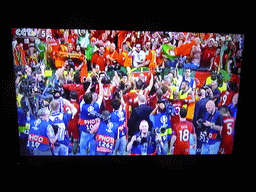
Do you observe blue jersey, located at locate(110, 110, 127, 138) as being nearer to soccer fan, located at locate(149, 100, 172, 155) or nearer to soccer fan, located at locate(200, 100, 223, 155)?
soccer fan, located at locate(149, 100, 172, 155)

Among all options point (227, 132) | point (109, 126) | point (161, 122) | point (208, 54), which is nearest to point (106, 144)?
point (109, 126)

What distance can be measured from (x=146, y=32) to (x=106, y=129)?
1184mm

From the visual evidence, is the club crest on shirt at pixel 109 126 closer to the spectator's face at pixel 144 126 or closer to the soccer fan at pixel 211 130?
the spectator's face at pixel 144 126

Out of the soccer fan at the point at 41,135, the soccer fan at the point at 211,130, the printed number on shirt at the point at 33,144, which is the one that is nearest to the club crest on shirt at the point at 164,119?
the soccer fan at the point at 211,130

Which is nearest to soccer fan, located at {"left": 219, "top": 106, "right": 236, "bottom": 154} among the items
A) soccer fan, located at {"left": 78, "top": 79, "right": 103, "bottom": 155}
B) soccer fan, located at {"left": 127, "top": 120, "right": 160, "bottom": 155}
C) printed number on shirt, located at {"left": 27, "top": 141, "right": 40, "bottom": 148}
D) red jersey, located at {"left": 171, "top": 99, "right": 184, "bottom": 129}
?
red jersey, located at {"left": 171, "top": 99, "right": 184, "bottom": 129}

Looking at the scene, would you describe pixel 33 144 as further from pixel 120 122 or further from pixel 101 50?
pixel 101 50

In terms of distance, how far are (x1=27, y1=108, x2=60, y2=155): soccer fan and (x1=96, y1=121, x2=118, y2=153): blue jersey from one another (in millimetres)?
478

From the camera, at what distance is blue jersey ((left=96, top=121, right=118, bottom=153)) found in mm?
2857

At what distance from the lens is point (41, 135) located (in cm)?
282

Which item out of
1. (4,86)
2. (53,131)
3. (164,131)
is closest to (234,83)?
(164,131)

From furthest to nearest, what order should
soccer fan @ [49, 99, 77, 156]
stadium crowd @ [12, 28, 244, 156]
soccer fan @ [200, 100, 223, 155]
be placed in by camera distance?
soccer fan @ [200, 100, 223, 155]
soccer fan @ [49, 99, 77, 156]
stadium crowd @ [12, 28, 244, 156]

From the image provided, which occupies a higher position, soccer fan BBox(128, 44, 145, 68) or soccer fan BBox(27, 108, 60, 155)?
soccer fan BBox(128, 44, 145, 68)

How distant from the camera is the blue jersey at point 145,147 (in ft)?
9.54

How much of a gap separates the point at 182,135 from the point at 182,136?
0.04 ft
